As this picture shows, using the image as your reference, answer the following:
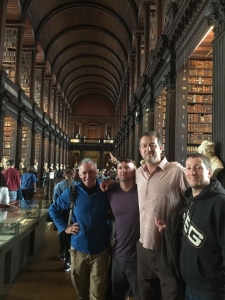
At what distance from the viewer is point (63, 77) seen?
23484 millimetres

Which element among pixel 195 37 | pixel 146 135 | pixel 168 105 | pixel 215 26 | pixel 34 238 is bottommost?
pixel 34 238

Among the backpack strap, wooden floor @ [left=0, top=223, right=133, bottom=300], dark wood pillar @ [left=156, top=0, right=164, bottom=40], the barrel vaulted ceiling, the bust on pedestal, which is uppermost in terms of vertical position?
the barrel vaulted ceiling

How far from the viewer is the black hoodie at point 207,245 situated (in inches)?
54.2

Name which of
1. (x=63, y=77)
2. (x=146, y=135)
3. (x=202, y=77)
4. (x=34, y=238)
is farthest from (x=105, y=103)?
(x=146, y=135)

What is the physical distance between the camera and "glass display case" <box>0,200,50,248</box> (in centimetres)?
326

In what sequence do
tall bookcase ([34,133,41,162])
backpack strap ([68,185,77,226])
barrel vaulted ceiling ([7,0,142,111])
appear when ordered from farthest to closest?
1. tall bookcase ([34,133,41,162])
2. barrel vaulted ceiling ([7,0,142,111])
3. backpack strap ([68,185,77,226])

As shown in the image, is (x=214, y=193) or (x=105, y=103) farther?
(x=105, y=103)

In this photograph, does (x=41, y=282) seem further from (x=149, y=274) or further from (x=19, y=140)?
(x=19, y=140)

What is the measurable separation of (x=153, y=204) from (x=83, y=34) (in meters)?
18.4

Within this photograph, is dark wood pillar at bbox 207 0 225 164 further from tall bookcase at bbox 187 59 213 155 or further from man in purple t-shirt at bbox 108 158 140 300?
tall bookcase at bbox 187 59 213 155

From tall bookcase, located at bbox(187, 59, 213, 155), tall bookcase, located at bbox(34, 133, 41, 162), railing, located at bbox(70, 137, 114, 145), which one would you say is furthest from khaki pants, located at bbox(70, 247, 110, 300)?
railing, located at bbox(70, 137, 114, 145)

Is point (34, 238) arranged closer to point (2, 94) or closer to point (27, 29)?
point (2, 94)

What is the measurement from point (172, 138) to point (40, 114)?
37.4ft

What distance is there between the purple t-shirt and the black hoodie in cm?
60
